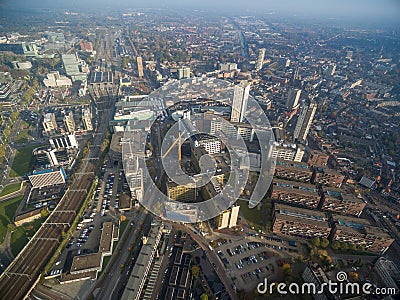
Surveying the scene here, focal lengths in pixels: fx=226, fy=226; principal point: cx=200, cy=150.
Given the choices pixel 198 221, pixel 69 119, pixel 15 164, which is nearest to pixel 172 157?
pixel 198 221

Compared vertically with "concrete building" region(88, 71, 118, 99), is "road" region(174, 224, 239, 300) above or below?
below

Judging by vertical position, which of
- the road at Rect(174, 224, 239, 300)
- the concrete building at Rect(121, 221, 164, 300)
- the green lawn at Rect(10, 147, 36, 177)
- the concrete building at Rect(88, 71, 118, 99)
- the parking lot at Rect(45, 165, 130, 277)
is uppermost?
the concrete building at Rect(88, 71, 118, 99)

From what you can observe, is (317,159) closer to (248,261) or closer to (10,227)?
(248,261)

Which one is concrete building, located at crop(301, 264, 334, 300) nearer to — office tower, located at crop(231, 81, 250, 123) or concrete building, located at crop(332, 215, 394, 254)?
concrete building, located at crop(332, 215, 394, 254)

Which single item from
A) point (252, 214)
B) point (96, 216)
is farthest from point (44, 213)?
point (252, 214)

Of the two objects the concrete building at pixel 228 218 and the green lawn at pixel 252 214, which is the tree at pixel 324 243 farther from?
the concrete building at pixel 228 218

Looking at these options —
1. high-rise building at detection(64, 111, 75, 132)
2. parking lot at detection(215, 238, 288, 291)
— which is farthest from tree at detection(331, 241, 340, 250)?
high-rise building at detection(64, 111, 75, 132)
